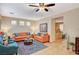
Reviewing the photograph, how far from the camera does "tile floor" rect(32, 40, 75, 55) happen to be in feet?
5.95

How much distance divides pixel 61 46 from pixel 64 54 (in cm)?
18

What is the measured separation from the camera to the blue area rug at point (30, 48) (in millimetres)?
1807

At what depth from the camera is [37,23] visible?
2.02 m

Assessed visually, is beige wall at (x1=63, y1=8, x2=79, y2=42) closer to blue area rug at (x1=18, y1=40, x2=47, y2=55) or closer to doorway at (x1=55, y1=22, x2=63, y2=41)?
doorway at (x1=55, y1=22, x2=63, y2=41)

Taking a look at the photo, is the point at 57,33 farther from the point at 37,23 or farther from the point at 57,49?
the point at 37,23

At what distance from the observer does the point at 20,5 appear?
5.75ft

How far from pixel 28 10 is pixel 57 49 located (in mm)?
1017

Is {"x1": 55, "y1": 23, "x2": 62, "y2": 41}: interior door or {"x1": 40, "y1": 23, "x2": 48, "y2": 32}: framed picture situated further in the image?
{"x1": 40, "y1": 23, "x2": 48, "y2": 32}: framed picture

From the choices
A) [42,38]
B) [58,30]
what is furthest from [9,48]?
[58,30]

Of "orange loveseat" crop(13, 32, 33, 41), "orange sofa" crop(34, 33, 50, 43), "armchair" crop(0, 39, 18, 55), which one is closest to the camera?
"armchair" crop(0, 39, 18, 55)

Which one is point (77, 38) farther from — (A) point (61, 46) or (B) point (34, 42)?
(B) point (34, 42)

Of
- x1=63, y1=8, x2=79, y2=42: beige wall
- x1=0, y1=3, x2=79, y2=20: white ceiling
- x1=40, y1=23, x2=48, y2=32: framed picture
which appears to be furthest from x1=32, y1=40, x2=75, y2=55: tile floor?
x1=0, y1=3, x2=79, y2=20: white ceiling

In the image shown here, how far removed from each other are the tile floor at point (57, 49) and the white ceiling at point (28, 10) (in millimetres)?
643

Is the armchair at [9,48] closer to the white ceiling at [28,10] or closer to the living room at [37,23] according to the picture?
the living room at [37,23]
